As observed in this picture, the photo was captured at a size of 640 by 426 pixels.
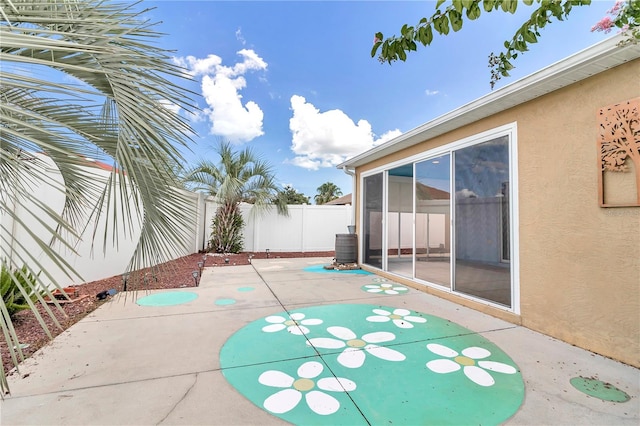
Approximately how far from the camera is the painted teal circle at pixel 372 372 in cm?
196

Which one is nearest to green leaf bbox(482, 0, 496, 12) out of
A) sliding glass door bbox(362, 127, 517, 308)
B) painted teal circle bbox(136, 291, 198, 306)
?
sliding glass door bbox(362, 127, 517, 308)

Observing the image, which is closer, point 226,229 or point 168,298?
point 168,298

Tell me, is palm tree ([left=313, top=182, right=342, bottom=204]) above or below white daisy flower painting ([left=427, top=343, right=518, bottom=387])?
above

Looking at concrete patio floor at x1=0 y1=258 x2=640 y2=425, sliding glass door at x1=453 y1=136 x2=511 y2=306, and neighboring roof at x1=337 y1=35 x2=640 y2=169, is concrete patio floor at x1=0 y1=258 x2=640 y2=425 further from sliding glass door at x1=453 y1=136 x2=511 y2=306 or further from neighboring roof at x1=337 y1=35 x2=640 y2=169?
neighboring roof at x1=337 y1=35 x2=640 y2=169

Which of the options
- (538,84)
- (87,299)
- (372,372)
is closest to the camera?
(372,372)

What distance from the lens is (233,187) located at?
30.2 feet

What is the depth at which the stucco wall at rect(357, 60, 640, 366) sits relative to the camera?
2.63 meters

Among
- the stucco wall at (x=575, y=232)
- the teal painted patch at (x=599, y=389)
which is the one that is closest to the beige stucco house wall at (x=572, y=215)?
the stucco wall at (x=575, y=232)

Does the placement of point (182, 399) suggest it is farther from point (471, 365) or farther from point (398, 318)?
point (398, 318)

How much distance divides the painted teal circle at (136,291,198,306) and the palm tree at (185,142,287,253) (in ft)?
15.7

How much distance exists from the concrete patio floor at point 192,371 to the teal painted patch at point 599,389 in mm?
48

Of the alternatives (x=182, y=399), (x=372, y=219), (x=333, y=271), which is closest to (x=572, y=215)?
(x=182, y=399)

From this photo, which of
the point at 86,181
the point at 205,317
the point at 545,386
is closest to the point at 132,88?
the point at 86,181

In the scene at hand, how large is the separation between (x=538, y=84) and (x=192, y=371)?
451 cm
